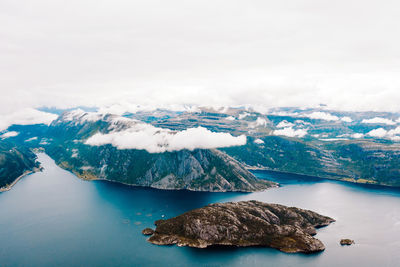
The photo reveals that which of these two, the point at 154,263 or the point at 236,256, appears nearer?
the point at 154,263

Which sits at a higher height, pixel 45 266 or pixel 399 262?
pixel 399 262

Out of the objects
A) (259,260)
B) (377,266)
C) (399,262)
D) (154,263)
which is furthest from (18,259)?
(399,262)

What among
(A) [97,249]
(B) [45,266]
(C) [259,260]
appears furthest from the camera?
(A) [97,249]

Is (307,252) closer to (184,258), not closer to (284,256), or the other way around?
(284,256)

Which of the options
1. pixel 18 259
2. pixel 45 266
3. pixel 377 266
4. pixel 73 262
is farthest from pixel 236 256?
pixel 18 259

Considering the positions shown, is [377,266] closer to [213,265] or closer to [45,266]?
[213,265]

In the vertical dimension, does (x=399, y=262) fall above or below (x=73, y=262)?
above

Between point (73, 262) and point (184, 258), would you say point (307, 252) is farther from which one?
point (73, 262)

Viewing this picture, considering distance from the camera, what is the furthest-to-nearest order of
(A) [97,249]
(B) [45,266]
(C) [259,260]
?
(A) [97,249]
(C) [259,260]
(B) [45,266]

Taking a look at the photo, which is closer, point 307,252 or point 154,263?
point 154,263
